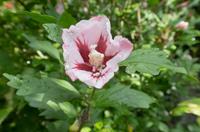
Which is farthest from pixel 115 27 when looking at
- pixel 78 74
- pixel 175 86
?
pixel 78 74

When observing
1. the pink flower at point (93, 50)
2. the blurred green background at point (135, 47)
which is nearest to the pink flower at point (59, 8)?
the blurred green background at point (135, 47)

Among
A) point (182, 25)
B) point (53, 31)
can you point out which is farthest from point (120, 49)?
point (182, 25)

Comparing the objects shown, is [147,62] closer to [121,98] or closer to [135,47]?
[121,98]

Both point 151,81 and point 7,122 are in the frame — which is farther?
point 7,122

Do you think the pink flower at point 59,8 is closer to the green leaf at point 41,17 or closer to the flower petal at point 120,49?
the green leaf at point 41,17

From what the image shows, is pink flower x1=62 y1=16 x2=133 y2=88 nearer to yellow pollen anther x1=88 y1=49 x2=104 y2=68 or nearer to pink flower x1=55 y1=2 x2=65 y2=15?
yellow pollen anther x1=88 y1=49 x2=104 y2=68

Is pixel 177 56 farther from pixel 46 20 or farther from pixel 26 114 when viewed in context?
pixel 46 20
